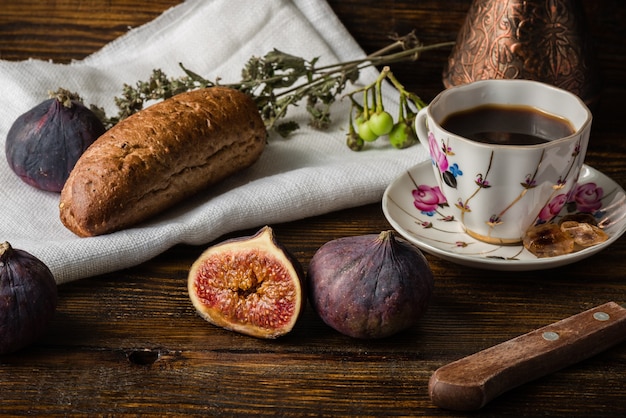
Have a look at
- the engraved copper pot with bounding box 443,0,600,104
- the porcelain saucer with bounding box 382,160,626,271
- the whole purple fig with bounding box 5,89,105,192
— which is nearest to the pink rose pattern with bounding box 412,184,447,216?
the porcelain saucer with bounding box 382,160,626,271

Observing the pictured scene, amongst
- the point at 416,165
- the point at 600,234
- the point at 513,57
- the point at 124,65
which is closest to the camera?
the point at 600,234

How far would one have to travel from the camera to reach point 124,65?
235 cm

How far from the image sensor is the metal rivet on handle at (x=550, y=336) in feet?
4.31

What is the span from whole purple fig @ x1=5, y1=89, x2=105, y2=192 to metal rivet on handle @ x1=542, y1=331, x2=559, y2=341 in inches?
40.2

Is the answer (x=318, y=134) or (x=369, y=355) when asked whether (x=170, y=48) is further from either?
(x=369, y=355)

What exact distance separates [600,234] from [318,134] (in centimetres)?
79

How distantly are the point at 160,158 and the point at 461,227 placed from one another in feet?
1.97

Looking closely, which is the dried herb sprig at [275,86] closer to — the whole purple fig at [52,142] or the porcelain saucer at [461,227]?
the whole purple fig at [52,142]

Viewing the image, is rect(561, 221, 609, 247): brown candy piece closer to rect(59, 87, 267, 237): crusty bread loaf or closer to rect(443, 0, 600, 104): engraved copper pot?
rect(443, 0, 600, 104): engraved copper pot

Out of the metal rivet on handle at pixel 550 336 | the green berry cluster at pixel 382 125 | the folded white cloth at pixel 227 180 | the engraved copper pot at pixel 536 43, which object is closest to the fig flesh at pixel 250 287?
the folded white cloth at pixel 227 180

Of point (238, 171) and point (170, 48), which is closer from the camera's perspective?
point (238, 171)

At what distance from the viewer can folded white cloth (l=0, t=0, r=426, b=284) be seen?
64.8 inches

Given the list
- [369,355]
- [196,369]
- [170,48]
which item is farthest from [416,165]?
[170,48]

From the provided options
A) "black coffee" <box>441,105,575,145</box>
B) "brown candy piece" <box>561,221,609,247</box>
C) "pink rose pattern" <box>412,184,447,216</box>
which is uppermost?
"black coffee" <box>441,105,575,145</box>
